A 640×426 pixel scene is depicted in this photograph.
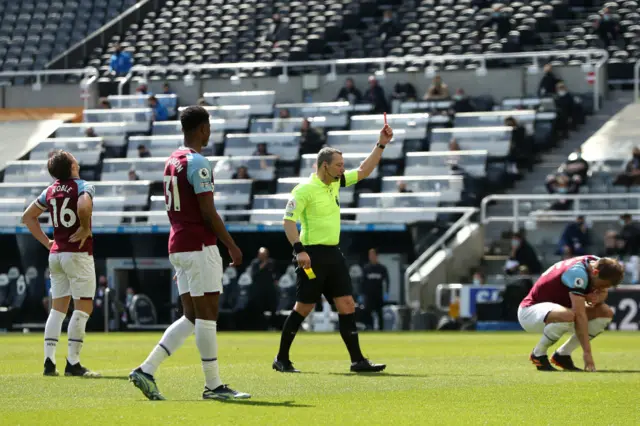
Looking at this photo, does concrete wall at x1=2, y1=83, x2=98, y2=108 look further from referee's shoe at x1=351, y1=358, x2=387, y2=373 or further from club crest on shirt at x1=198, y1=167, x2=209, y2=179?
club crest on shirt at x1=198, y1=167, x2=209, y2=179

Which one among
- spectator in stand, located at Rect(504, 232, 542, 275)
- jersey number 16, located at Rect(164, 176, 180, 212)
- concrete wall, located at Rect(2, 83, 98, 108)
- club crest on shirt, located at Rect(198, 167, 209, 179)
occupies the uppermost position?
club crest on shirt, located at Rect(198, 167, 209, 179)

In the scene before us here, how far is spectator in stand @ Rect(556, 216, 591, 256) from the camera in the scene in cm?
2803

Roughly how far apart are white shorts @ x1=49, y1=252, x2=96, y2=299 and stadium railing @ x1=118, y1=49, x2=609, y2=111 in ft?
75.1

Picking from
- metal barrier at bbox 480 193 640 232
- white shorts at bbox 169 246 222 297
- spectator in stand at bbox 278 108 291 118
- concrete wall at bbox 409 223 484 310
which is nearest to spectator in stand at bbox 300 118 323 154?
spectator in stand at bbox 278 108 291 118

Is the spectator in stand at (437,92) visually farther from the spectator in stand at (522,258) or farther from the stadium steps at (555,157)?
the spectator in stand at (522,258)

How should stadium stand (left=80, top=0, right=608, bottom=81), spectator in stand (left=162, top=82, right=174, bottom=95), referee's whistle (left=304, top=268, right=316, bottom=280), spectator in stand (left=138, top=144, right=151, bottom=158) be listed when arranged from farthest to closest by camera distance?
1. spectator in stand (left=162, top=82, right=174, bottom=95)
2. stadium stand (left=80, top=0, right=608, bottom=81)
3. spectator in stand (left=138, top=144, right=151, bottom=158)
4. referee's whistle (left=304, top=268, right=316, bottom=280)

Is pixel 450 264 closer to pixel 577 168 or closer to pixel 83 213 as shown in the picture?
pixel 577 168

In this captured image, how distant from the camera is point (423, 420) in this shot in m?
8.92

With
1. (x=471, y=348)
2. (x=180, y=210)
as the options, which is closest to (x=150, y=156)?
(x=471, y=348)

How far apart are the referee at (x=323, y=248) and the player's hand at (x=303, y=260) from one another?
34 cm

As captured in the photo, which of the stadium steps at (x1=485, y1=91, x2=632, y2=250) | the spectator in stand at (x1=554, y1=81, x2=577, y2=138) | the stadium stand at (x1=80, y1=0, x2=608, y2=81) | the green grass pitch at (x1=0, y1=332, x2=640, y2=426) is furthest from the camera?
the stadium stand at (x1=80, y1=0, x2=608, y2=81)

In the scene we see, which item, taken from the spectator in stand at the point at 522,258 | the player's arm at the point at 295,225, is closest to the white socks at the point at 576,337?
the player's arm at the point at 295,225

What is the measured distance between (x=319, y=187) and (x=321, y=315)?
14.8 m

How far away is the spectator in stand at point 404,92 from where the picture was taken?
36.0 metres
